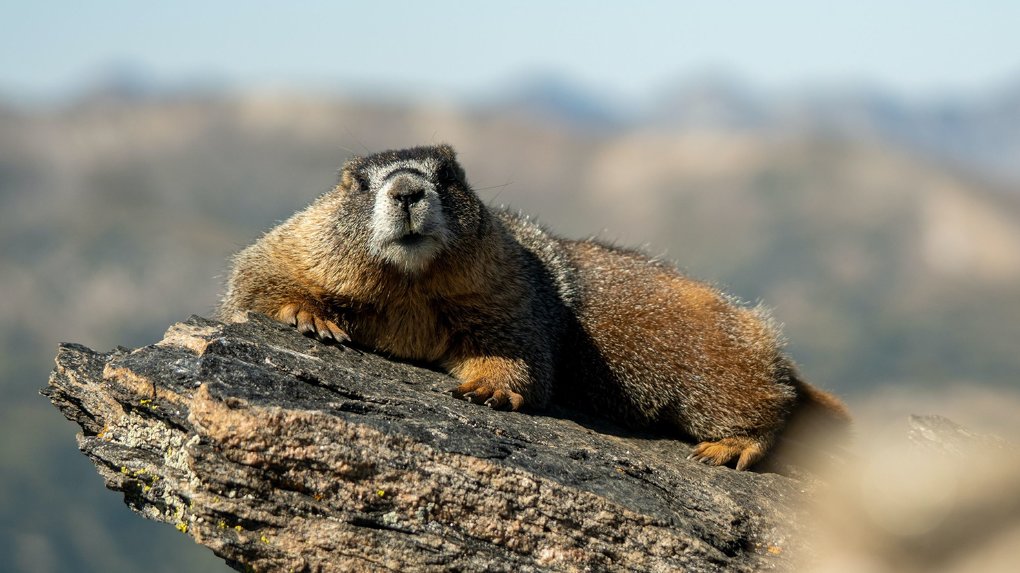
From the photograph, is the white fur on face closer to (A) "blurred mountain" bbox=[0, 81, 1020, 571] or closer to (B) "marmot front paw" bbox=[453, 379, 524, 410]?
(B) "marmot front paw" bbox=[453, 379, 524, 410]

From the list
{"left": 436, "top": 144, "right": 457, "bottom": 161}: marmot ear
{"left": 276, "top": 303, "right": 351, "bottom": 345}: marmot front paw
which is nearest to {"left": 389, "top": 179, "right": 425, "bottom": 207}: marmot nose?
{"left": 436, "top": 144, "right": 457, "bottom": 161}: marmot ear

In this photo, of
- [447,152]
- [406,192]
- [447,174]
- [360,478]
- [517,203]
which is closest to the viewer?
[360,478]

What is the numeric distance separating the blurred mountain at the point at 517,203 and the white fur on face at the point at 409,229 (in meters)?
61.0

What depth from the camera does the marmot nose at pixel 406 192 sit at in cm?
813

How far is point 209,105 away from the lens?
182 meters

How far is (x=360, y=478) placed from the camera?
6746 millimetres

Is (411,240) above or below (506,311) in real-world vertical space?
above

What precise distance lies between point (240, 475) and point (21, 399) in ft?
346

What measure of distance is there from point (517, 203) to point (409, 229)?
5938cm

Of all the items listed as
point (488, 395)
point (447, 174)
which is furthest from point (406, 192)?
point (488, 395)

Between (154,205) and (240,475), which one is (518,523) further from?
(154,205)

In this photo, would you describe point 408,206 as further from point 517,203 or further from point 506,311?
point 517,203

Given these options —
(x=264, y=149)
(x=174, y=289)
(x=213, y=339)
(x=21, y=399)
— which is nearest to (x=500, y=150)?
(x=264, y=149)

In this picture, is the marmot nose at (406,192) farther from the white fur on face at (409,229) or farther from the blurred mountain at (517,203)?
the blurred mountain at (517,203)
